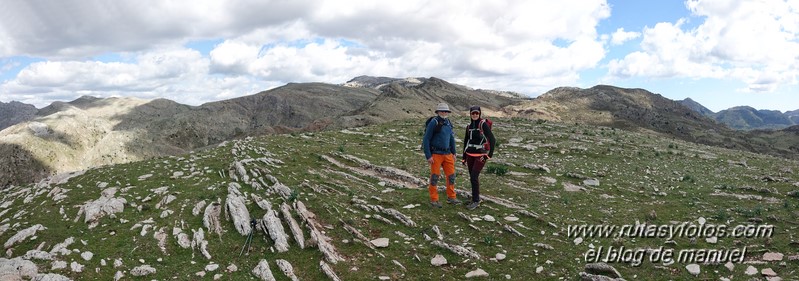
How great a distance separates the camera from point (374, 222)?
13.9 m

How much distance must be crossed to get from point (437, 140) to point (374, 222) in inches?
145

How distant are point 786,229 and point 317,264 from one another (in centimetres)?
1368

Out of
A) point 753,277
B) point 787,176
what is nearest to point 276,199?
point 753,277

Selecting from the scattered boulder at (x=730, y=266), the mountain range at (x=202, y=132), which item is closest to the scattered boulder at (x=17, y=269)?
the scattered boulder at (x=730, y=266)

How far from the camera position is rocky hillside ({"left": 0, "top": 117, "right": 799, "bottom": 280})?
10.8 metres

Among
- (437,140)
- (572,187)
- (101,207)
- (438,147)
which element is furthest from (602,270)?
(101,207)

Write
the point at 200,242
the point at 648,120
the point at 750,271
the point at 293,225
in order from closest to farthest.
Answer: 1. the point at 750,271
2. the point at 200,242
3. the point at 293,225
4. the point at 648,120

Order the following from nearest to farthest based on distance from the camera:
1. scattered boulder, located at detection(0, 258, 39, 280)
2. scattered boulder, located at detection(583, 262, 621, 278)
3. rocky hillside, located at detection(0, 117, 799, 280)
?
scattered boulder, located at detection(583, 262, 621, 278) → scattered boulder, located at detection(0, 258, 39, 280) → rocky hillside, located at detection(0, 117, 799, 280)

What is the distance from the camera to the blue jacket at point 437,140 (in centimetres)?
1489

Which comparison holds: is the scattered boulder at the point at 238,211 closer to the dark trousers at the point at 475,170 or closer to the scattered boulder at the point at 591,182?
the dark trousers at the point at 475,170

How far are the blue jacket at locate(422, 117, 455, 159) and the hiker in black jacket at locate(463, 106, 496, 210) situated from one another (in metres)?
0.68

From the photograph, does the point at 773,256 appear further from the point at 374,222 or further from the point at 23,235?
the point at 23,235

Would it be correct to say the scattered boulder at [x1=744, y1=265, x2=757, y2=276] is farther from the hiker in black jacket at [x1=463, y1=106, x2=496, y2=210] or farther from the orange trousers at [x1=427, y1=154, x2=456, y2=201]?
the orange trousers at [x1=427, y1=154, x2=456, y2=201]

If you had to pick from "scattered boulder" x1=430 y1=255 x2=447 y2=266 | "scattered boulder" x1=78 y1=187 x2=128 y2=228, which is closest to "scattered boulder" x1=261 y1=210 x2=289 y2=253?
"scattered boulder" x1=430 y1=255 x2=447 y2=266
